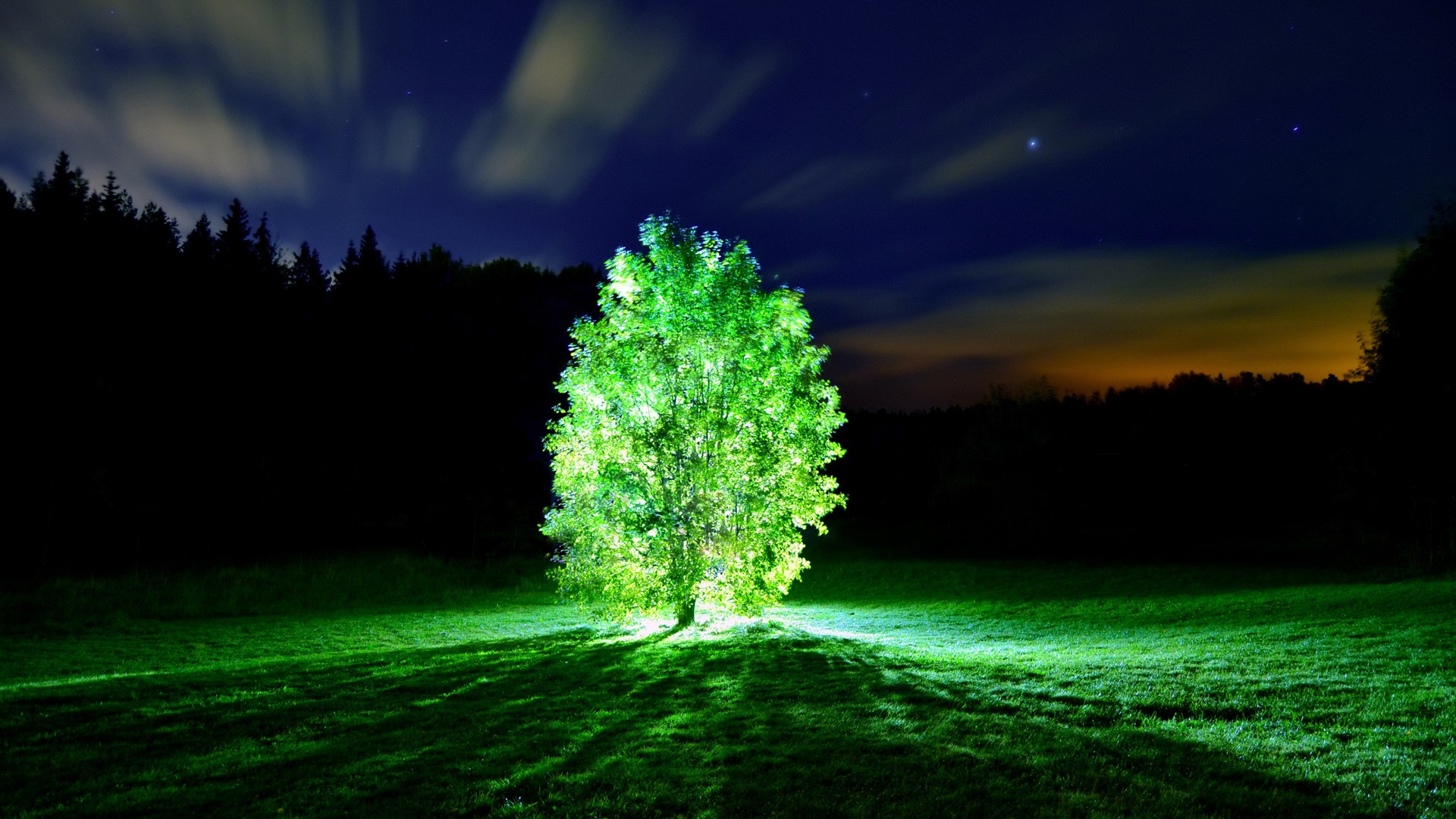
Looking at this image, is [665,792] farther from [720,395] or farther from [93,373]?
[93,373]

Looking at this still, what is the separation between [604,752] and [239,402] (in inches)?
2588

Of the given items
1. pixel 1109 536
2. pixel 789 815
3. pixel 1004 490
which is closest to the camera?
pixel 789 815

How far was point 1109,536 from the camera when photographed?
2840 inches

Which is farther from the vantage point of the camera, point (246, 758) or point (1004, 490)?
point (1004, 490)

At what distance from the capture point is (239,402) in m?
62.7

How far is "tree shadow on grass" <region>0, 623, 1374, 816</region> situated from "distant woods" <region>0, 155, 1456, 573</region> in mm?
15457

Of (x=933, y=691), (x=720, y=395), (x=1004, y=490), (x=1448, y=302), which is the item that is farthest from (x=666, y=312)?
(x=1004, y=490)

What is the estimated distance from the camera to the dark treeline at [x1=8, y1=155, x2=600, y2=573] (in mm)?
47344

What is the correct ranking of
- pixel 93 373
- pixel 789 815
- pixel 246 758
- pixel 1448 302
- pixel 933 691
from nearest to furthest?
pixel 789 815
pixel 246 758
pixel 933 691
pixel 1448 302
pixel 93 373

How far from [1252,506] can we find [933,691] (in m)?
89.9

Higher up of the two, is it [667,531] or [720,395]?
[720,395]

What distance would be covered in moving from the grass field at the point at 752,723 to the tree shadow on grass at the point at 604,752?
52 mm

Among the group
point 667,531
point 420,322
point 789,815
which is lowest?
point 789,815

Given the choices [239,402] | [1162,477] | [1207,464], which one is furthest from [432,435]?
[1207,464]
